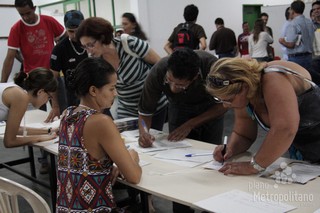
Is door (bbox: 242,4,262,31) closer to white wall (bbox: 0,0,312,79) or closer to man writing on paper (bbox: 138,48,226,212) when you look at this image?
white wall (bbox: 0,0,312,79)

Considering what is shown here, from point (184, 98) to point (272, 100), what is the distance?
0.80 m

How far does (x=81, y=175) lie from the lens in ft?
4.85

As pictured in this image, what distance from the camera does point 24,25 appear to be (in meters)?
3.53

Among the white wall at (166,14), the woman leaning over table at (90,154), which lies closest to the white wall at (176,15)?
the white wall at (166,14)

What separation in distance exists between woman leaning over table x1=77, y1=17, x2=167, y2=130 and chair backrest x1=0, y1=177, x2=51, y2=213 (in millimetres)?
1172

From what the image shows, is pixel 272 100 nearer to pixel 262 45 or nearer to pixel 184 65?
pixel 184 65

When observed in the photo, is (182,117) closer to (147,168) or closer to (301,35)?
(147,168)

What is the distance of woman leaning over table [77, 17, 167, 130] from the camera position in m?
2.21

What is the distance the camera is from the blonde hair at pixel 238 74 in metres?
1.42

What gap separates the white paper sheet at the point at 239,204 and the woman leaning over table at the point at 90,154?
1.18ft

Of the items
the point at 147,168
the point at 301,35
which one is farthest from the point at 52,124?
the point at 301,35

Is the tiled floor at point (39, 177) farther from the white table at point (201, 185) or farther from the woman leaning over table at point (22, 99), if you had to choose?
the white table at point (201, 185)

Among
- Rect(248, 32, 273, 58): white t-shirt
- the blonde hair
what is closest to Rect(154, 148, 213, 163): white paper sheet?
the blonde hair

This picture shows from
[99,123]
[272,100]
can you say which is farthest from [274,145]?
[99,123]
